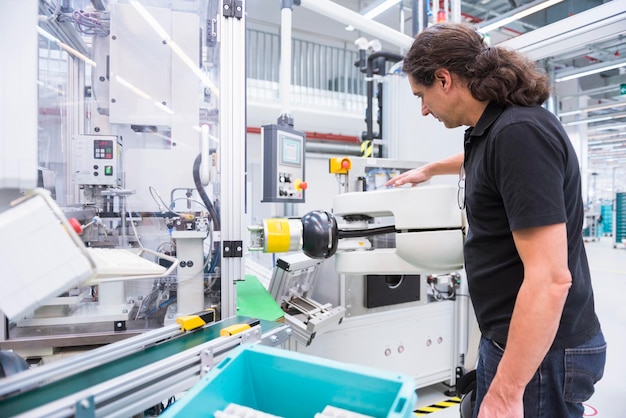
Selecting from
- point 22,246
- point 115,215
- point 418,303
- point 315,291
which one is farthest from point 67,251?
point 418,303

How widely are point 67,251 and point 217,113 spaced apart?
1.00 metres

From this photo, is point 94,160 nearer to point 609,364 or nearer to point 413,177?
point 413,177

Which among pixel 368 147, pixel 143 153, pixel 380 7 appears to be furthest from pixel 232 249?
pixel 380 7

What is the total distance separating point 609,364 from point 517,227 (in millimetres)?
2966

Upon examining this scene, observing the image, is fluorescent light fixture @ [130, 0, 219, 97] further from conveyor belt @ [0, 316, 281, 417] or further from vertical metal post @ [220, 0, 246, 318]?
conveyor belt @ [0, 316, 281, 417]

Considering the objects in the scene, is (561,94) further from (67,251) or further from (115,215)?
(67,251)

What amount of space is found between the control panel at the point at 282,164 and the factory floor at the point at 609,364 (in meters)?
1.26

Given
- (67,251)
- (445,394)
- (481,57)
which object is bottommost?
(445,394)

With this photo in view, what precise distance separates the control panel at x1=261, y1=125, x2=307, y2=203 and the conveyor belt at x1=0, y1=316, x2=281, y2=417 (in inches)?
40.5

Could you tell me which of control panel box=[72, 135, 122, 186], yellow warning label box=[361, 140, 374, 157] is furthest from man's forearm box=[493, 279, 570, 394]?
yellow warning label box=[361, 140, 374, 157]

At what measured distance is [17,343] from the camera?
1.21m

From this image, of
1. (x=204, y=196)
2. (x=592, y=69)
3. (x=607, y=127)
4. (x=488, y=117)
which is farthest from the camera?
(x=607, y=127)

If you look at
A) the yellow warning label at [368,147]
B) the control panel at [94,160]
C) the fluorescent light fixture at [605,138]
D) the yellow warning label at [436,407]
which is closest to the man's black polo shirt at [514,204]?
the control panel at [94,160]

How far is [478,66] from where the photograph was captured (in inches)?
36.9
